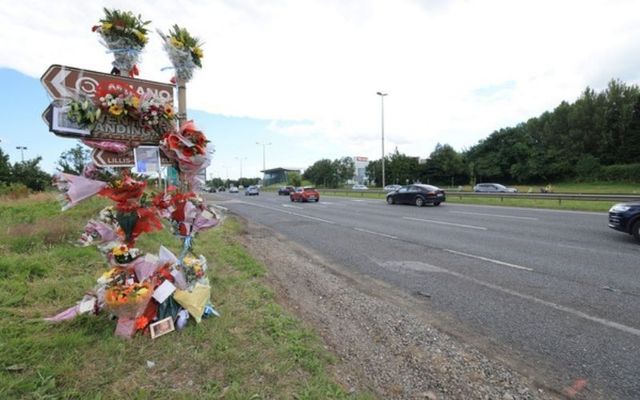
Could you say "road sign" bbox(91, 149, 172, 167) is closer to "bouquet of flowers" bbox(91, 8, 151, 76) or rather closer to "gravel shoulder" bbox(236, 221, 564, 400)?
"bouquet of flowers" bbox(91, 8, 151, 76)

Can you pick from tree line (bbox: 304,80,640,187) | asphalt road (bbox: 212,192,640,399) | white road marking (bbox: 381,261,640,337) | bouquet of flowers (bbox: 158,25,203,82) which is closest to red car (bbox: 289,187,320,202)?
asphalt road (bbox: 212,192,640,399)

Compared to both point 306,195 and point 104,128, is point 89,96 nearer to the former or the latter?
point 104,128

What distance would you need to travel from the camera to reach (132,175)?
3328 millimetres

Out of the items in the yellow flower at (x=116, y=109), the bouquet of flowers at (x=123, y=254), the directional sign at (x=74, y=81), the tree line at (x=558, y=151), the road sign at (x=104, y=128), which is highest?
the tree line at (x=558, y=151)

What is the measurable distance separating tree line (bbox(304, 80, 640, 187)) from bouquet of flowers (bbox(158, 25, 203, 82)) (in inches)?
2285

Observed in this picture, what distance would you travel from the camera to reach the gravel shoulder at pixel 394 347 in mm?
2719

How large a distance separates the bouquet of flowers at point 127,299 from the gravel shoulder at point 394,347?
174cm

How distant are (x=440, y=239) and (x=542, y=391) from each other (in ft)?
22.3

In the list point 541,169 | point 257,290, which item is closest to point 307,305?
point 257,290

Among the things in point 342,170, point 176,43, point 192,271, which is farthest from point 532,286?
point 342,170

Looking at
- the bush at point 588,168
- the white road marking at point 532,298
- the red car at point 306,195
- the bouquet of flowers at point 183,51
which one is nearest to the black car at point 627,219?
the white road marking at point 532,298

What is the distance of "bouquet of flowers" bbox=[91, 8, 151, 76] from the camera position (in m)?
3.18

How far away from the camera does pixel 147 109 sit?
126 inches

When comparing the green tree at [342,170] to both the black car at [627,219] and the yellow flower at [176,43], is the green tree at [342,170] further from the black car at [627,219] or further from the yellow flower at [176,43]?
the yellow flower at [176,43]
